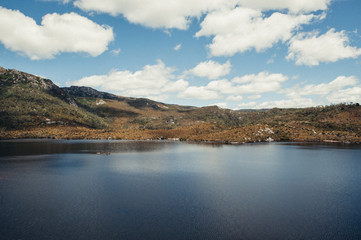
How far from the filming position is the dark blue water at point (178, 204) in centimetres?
3247

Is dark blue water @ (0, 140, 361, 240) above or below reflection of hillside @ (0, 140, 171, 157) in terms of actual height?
below

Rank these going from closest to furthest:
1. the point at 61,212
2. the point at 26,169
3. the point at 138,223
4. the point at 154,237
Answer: the point at 154,237
the point at 138,223
the point at 61,212
the point at 26,169

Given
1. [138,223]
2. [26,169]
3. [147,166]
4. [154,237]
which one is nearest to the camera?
[154,237]

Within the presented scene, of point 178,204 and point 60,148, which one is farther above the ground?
point 60,148

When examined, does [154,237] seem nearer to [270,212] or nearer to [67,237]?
[67,237]

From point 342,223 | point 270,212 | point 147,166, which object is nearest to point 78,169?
point 147,166

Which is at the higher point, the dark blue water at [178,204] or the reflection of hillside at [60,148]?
the reflection of hillside at [60,148]

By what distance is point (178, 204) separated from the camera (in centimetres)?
4309

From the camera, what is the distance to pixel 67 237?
100 feet

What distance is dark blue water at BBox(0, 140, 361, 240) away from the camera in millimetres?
32469

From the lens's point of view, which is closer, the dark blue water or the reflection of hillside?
the dark blue water

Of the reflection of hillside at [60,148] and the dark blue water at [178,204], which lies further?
the reflection of hillside at [60,148]

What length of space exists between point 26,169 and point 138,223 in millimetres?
60894

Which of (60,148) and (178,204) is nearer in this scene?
(178,204)
